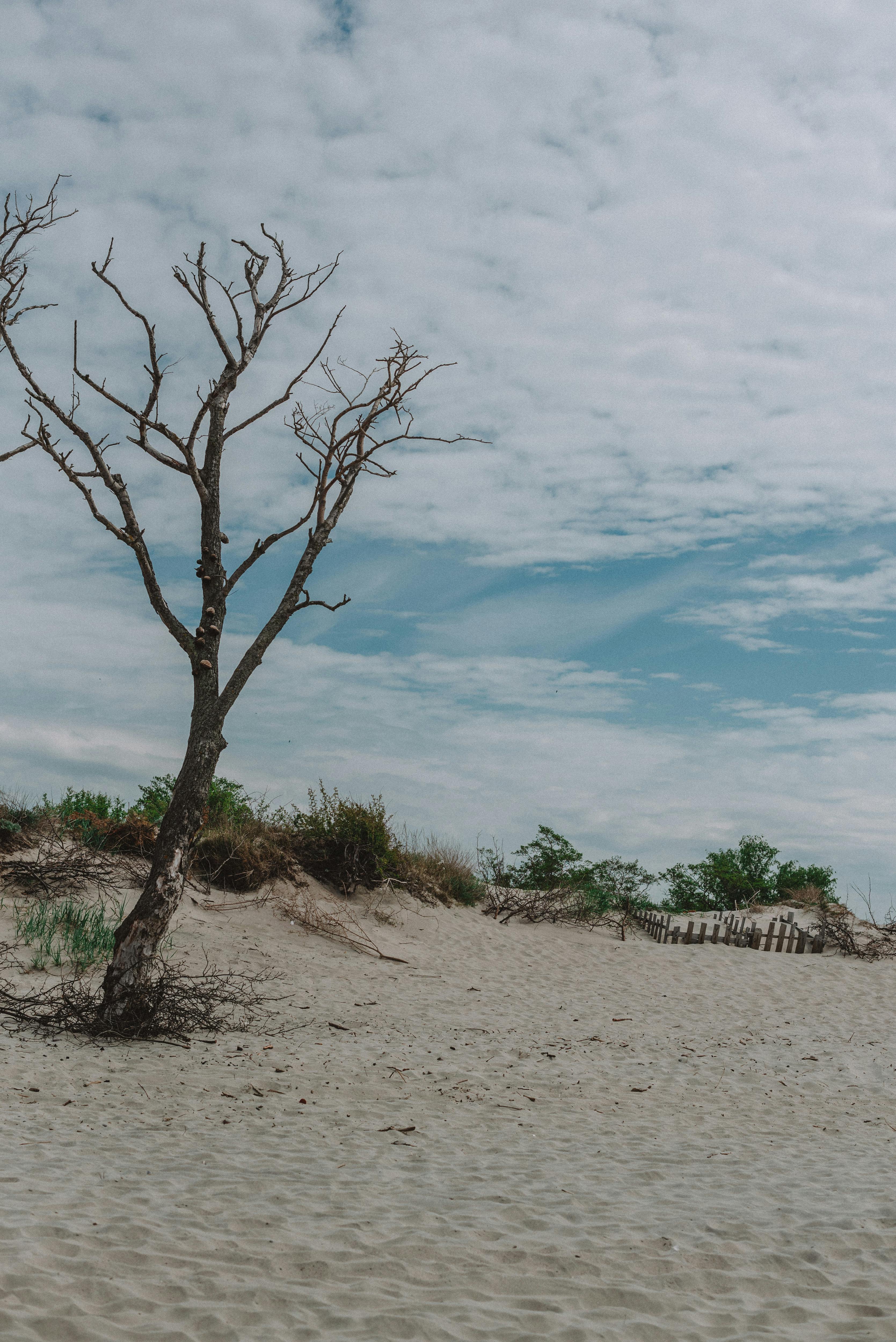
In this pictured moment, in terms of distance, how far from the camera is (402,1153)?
611cm

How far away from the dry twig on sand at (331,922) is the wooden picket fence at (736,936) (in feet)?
18.8

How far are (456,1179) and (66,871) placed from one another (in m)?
9.19

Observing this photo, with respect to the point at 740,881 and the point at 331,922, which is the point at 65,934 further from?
the point at 740,881

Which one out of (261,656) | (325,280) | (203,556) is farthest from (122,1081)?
Result: (325,280)

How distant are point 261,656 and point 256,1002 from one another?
374 cm

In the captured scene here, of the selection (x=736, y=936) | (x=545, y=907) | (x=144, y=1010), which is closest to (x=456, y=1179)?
(x=144, y=1010)

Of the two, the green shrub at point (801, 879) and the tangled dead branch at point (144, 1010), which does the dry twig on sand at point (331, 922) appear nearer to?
the tangled dead branch at point (144, 1010)

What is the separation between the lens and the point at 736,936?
1741 centimetres

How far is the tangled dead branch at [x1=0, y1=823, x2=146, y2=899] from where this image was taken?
12883 mm

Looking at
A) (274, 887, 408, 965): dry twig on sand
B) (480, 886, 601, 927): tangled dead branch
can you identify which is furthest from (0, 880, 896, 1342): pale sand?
(480, 886, 601, 927): tangled dead branch

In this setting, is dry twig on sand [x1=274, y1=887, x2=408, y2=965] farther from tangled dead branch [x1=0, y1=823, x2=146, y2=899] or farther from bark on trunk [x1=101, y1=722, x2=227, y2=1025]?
bark on trunk [x1=101, y1=722, x2=227, y2=1025]

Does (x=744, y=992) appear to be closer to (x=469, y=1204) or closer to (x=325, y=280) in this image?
(x=469, y=1204)

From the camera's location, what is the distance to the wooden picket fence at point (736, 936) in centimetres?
1723

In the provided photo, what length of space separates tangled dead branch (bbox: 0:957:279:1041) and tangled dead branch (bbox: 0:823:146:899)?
9.54 feet
